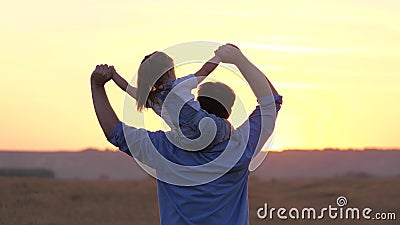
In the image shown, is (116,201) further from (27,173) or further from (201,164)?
(27,173)

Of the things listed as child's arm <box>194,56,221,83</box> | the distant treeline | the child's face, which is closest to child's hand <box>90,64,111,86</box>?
the child's face

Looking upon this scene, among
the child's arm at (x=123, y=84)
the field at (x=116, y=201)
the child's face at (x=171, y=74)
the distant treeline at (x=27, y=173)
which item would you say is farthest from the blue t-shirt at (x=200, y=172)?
the distant treeline at (x=27, y=173)

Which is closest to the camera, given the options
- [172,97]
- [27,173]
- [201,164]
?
[172,97]

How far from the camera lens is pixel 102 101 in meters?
4.06

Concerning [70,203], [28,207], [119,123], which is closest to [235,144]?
[119,123]

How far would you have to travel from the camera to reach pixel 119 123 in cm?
410

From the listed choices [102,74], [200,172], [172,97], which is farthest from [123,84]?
[200,172]

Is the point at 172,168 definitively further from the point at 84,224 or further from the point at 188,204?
the point at 84,224

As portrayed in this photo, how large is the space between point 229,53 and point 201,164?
0.43 meters

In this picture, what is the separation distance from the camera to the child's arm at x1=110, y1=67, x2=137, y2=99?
13.3 feet

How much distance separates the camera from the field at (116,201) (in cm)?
1638

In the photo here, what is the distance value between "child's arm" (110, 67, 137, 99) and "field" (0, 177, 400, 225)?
10827 mm

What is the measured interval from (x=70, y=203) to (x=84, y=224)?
5.94m

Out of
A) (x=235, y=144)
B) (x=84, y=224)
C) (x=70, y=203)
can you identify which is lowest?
(x=235, y=144)
